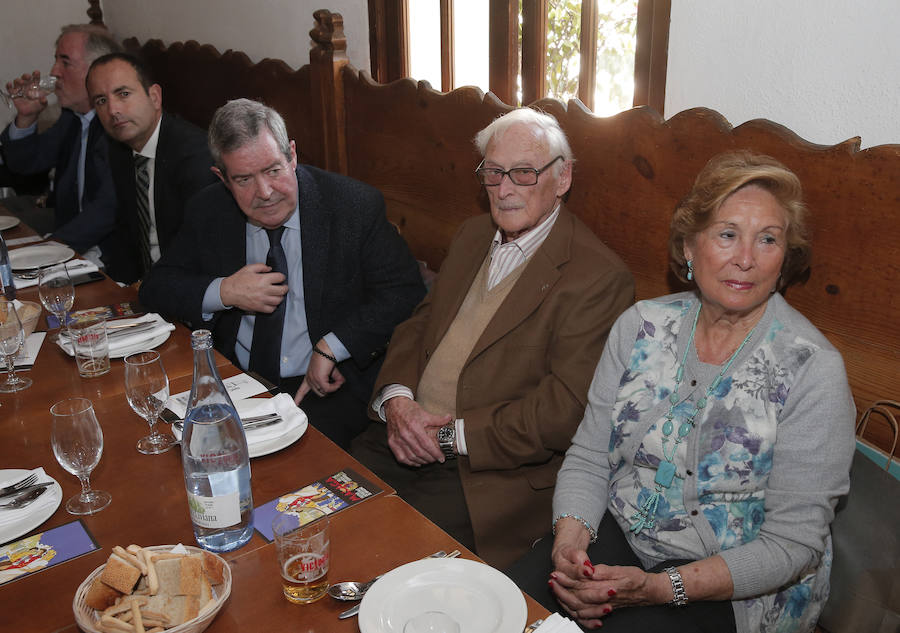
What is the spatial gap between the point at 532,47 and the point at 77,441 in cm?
182

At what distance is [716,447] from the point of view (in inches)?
59.8

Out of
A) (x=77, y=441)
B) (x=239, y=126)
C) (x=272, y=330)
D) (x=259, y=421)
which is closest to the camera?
(x=77, y=441)

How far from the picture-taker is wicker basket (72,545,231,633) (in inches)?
40.3

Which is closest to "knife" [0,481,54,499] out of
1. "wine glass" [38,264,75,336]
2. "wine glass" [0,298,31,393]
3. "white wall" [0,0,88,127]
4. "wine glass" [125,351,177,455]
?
"wine glass" [125,351,177,455]

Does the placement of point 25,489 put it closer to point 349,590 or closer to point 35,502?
point 35,502

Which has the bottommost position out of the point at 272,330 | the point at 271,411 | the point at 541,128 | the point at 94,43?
the point at 272,330

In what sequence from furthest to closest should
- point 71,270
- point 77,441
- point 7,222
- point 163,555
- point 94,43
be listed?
point 94,43 → point 7,222 → point 71,270 → point 77,441 → point 163,555

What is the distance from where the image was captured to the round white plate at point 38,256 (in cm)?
284

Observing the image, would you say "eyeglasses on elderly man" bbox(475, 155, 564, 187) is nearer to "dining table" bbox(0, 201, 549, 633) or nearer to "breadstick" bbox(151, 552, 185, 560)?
"dining table" bbox(0, 201, 549, 633)

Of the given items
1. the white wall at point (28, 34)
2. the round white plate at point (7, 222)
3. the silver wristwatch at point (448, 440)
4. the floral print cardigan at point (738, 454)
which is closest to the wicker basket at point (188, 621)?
the floral print cardigan at point (738, 454)

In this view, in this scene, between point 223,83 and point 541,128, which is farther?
point 223,83

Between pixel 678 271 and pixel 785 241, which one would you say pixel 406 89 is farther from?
pixel 785 241

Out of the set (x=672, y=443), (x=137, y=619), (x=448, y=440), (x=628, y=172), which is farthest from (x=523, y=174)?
(x=137, y=619)

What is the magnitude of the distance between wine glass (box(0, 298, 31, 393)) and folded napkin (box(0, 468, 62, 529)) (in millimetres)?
492
